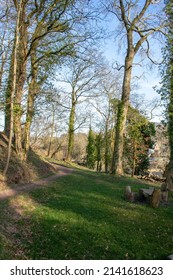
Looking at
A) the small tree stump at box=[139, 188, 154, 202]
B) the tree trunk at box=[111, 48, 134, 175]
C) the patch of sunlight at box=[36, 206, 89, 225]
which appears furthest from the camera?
the tree trunk at box=[111, 48, 134, 175]

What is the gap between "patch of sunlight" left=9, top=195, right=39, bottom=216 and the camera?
29.2 ft

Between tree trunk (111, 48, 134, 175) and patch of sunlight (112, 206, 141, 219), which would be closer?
patch of sunlight (112, 206, 141, 219)

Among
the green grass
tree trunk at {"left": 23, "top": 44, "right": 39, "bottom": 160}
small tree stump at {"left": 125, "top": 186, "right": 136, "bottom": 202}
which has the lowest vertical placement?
the green grass

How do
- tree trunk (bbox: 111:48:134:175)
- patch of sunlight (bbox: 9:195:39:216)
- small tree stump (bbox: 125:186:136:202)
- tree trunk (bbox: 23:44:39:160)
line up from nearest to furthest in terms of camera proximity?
patch of sunlight (bbox: 9:195:39:216) → small tree stump (bbox: 125:186:136:202) → tree trunk (bbox: 23:44:39:160) → tree trunk (bbox: 111:48:134:175)

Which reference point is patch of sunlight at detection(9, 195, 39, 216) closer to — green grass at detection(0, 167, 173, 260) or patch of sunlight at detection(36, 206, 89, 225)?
green grass at detection(0, 167, 173, 260)

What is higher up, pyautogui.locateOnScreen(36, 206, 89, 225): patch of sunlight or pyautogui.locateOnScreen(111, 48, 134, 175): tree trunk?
pyautogui.locateOnScreen(111, 48, 134, 175): tree trunk

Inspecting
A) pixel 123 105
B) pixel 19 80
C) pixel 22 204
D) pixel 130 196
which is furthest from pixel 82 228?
pixel 123 105

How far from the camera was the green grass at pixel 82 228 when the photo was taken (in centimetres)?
590

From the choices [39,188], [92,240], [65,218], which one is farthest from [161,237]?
[39,188]

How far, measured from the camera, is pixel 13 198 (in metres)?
10.0

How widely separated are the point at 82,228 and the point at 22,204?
3198 millimetres

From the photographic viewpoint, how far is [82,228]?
7.25 m

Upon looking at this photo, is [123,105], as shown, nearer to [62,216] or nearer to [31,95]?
[31,95]

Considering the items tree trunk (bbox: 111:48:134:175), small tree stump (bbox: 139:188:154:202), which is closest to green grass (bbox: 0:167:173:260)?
small tree stump (bbox: 139:188:154:202)
